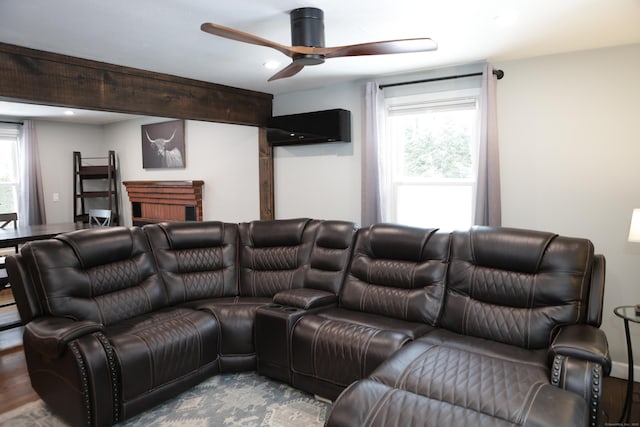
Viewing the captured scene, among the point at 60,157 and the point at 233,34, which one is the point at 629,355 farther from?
the point at 60,157

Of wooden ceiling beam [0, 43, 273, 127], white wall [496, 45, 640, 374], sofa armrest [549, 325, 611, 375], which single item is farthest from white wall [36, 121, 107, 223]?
sofa armrest [549, 325, 611, 375]

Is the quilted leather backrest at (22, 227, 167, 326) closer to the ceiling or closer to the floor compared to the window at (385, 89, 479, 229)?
closer to the floor

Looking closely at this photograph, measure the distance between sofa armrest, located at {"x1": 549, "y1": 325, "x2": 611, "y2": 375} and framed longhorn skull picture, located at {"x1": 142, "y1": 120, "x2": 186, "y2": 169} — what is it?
204 inches

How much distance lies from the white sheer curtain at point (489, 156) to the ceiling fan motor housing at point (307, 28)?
1674 mm

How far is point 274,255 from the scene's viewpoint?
3607mm

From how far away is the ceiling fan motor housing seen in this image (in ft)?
7.26

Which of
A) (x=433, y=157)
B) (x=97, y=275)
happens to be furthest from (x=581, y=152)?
(x=97, y=275)

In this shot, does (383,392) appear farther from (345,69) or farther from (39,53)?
(39,53)

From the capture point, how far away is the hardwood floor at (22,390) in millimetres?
2576

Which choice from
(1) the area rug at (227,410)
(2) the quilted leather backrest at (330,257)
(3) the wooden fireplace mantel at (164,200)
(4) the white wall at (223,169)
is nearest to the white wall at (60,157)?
(3) the wooden fireplace mantel at (164,200)

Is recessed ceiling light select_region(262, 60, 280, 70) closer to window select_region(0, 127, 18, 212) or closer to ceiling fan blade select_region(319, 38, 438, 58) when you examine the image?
ceiling fan blade select_region(319, 38, 438, 58)

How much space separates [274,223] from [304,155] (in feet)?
3.79

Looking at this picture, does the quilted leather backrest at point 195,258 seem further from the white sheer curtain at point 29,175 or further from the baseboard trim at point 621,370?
the white sheer curtain at point 29,175

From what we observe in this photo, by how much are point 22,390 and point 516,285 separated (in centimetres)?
342
